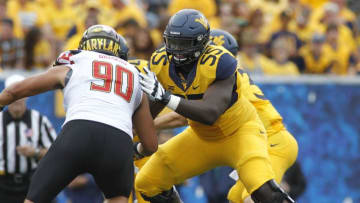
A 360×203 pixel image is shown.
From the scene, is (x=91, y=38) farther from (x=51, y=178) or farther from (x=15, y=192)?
(x=15, y=192)

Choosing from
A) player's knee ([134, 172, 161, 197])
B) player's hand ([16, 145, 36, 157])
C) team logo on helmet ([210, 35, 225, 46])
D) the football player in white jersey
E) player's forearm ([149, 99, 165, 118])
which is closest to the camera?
the football player in white jersey

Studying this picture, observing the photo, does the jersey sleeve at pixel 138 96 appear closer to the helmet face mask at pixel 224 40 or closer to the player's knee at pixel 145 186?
the player's knee at pixel 145 186

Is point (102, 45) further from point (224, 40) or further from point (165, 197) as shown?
point (224, 40)

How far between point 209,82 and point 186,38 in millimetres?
395

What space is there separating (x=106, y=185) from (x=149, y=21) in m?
6.77

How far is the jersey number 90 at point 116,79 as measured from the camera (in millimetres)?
6129

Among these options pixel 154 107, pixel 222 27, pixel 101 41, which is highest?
pixel 101 41

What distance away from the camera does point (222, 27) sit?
11688 millimetres

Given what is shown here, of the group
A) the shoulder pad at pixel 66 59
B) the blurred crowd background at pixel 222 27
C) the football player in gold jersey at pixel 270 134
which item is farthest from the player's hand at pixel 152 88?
the blurred crowd background at pixel 222 27

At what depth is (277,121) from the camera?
7934 millimetres

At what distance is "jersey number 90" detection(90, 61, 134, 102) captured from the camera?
6129 millimetres

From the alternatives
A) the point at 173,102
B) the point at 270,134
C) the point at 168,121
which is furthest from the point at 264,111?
the point at 173,102

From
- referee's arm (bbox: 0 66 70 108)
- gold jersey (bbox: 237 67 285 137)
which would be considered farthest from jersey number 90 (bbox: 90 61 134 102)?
gold jersey (bbox: 237 67 285 137)

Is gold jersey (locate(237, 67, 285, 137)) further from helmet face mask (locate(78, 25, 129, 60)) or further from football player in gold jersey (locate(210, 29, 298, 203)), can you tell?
helmet face mask (locate(78, 25, 129, 60))
